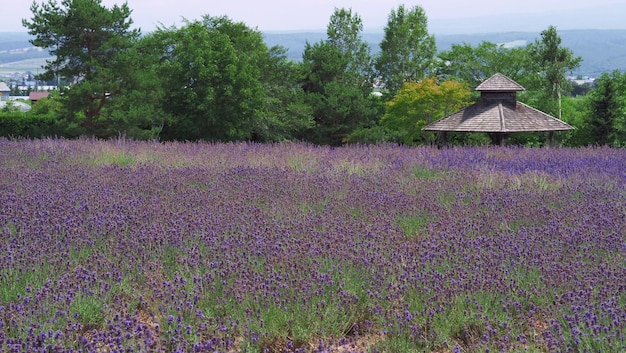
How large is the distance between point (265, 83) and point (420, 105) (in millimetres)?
8137

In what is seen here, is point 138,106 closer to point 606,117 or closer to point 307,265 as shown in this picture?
point 307,265

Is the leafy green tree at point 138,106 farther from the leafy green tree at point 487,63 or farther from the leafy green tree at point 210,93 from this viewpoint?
the leafy green tree at point 487,63

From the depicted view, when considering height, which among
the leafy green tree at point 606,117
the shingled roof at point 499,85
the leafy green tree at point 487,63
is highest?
the leafy green tree at point 487,63

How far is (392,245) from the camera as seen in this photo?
4.73 metres

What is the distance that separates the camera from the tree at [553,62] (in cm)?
3928

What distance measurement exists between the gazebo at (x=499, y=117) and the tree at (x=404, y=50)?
717 inches

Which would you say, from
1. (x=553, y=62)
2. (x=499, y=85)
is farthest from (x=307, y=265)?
(x=553, y=62)

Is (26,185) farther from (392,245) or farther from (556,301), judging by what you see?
(556,301)

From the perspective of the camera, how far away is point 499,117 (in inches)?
1045

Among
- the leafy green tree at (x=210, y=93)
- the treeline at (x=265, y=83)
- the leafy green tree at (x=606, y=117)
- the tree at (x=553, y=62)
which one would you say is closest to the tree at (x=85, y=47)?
the treeline at (x=265, y=83)

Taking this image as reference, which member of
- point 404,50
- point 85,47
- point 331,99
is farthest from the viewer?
point 404,50

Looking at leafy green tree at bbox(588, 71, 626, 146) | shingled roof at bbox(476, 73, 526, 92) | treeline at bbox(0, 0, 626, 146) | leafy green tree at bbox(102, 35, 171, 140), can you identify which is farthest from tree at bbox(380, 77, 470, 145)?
leafy green tree at bbox(102, 35, 171, 140)

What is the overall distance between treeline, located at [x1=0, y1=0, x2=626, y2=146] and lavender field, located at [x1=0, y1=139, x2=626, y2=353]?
408 inches

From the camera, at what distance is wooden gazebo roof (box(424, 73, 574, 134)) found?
1029 inches
